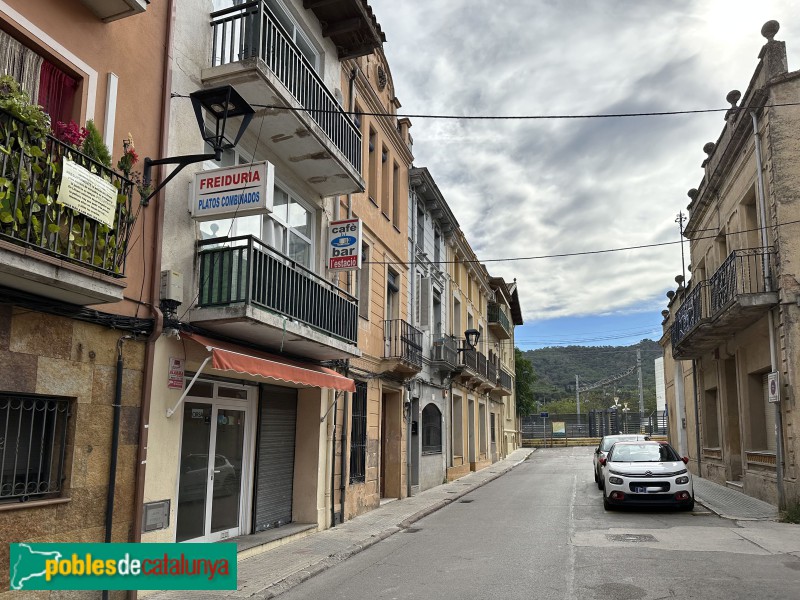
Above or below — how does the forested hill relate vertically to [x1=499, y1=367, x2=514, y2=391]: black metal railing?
above

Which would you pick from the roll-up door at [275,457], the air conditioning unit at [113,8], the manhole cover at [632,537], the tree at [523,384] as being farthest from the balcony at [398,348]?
the tree at [523,384]

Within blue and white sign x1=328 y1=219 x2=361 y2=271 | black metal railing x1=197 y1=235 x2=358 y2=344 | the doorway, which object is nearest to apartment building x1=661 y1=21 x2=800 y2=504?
blue and white sign x1=328 y1=219 x2=361 y2=271

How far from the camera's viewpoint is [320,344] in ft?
35.5

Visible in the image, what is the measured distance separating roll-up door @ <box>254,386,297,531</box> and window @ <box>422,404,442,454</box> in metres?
9.26

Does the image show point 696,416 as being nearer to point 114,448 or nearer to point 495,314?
point 495,314

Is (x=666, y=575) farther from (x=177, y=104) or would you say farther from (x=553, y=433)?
(x=553, y=433)

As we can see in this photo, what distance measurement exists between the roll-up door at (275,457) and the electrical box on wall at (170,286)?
3512 millimetres

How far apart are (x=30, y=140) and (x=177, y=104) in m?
2.99

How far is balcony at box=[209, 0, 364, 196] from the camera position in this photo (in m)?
9.12

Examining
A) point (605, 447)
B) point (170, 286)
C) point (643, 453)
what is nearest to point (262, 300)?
point (170, 286)

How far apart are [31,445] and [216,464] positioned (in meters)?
3.72

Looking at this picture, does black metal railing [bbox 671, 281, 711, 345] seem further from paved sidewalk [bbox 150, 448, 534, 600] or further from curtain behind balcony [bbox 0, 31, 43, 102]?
curtain behind balcony [bbox 0, 31, 43, 102]

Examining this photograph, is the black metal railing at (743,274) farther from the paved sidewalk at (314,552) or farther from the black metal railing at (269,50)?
the black metal railing at (269,50)

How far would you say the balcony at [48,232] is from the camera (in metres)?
5.51
